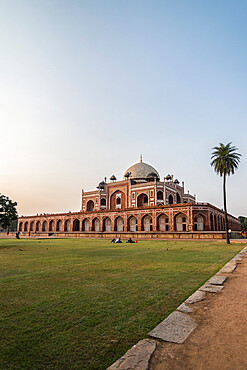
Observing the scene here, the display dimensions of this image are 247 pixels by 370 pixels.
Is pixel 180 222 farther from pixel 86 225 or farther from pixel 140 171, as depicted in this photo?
pixel 140 171

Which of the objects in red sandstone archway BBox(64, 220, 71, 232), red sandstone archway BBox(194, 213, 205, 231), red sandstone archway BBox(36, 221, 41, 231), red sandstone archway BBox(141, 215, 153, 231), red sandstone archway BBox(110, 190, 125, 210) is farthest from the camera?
red sandstone archway BBox(36, 221, 41, 231)

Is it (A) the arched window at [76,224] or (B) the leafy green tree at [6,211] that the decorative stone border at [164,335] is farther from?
(A) the arched window at [76,224]

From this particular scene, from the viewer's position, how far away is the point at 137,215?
39.4 metres

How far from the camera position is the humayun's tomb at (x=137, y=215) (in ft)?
114

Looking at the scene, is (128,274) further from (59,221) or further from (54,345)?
(59,221)

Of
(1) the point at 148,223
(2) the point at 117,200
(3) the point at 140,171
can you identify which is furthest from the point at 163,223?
(3) the point at 140,171

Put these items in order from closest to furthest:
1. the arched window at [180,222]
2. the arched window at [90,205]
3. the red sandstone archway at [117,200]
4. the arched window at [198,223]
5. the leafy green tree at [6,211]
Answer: the leafy green tree at [6,211] → the arched window at [198,223] → the arched window at [180,222] → the red sandstone archway at [117,200] → the arched window at [90,205]

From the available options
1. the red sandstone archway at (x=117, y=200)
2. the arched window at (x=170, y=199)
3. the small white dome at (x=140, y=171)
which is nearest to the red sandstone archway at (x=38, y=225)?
the red sandstone archway at (x=117, y=200)

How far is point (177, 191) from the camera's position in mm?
52031

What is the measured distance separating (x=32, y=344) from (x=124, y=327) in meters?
1.03

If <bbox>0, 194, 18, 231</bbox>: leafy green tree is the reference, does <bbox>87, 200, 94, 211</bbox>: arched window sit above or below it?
above

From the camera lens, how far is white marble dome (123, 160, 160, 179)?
54.5 m

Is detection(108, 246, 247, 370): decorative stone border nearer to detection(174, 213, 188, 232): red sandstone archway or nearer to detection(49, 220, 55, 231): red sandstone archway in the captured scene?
detection(174, 213, 188, 232): red sandstone archway

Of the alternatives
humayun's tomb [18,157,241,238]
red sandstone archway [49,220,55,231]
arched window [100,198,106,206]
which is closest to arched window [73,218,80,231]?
humayun's tomb [18,157,241,238]
